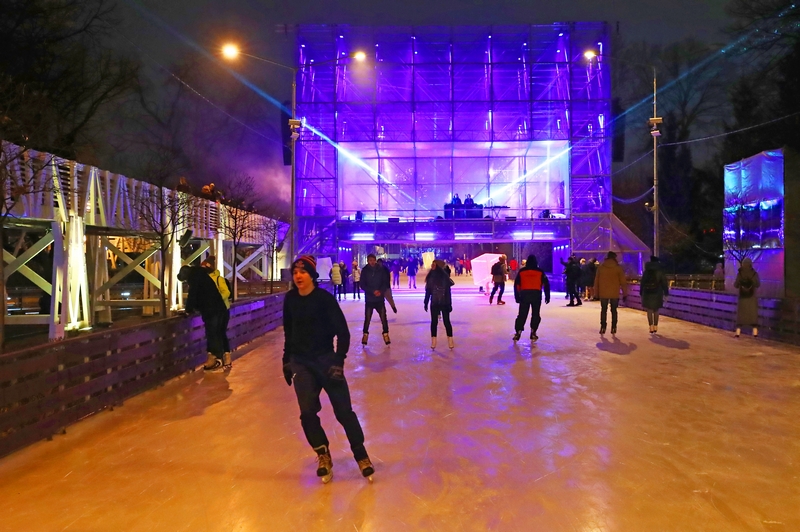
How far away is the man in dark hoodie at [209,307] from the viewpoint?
8.81m

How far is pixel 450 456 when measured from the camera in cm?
509

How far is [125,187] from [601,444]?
1316 centimetres

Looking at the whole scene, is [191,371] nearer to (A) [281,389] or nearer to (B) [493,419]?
(A) [281,389]

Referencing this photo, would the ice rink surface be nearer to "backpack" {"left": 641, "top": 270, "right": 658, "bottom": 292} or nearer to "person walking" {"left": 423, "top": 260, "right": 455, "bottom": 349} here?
"person walking" {"left": 423, "top": 260, "right": 455, "bottom": 349}

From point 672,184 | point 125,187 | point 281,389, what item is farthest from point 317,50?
point 281,389

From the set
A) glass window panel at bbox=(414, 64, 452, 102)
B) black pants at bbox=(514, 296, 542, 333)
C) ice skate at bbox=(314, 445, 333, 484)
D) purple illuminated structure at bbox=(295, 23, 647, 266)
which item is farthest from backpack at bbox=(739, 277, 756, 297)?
glass window panel at bbox=(414, 64, 452, 102)

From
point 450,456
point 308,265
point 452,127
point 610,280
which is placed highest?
point 452,127

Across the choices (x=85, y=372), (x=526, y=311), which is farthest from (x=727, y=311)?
(x=85, y=372)

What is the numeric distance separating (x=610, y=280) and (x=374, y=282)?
504 centimetres

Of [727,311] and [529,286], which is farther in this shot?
[727,311]

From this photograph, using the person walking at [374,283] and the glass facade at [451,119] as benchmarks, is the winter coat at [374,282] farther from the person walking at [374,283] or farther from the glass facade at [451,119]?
the glass facade at [451,119]

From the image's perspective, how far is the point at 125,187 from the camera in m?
14.8

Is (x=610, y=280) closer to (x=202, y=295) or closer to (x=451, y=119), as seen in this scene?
(x=202, y=295)

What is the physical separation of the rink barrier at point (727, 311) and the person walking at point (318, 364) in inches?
408
